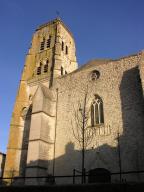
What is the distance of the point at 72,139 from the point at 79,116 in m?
1.92

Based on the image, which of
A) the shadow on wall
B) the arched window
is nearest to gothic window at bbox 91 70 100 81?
the arched window

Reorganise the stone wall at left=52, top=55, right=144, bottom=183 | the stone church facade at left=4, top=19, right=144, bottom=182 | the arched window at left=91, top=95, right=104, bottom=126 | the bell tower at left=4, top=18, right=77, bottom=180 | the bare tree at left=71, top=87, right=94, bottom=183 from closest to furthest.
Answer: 1. the stone wall at left=52, top=55, right=144, bottom=183
2. the stone church facade at left=4, top=19, right=144, bottom=182
3. the bare tree at left=71, top=87, right=94, bottom=183
4. the arched window at left=91, top=95, right=104, bottom=126
5. the bell tower at left=4, top=18, right=77, bottom=180

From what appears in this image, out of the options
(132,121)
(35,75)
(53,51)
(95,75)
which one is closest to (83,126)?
(132,121)

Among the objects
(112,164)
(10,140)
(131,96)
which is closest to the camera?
(112,164)

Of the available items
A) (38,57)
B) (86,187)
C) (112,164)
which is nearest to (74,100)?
(112,164)

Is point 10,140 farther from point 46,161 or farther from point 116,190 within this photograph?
point 116,190

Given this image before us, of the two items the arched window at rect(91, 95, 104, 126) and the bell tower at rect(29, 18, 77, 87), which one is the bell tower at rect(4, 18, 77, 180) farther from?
the arched window at rect(91, 95, 104, 126)

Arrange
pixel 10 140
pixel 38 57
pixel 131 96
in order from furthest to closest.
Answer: pixel 38 57 → pixel 10 140 → pixel 131 96

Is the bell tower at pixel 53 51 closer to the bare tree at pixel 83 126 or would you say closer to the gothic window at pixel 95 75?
the gothic window at pixel 95 75

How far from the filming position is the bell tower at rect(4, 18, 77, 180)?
21.0 meters

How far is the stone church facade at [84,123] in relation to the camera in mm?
16391

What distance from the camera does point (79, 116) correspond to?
63.8 ft

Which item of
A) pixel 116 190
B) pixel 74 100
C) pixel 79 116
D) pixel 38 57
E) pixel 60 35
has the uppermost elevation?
pixel 60 35

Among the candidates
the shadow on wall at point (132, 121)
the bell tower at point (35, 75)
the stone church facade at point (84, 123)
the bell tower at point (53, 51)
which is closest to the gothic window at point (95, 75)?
the stone church facade at point (84, 123)
